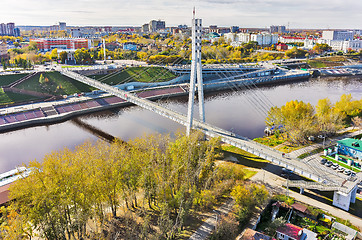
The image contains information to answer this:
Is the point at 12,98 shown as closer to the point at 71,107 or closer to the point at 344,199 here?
the point at 71,107

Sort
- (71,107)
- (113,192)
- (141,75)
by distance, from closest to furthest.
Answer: (113,192), (71,107), (141,75)

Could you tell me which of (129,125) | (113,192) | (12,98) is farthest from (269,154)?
(12,98)

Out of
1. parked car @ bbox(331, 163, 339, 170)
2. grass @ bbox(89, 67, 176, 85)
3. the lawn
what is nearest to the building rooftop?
parked car @ bbox(331, 163, 339, 170)

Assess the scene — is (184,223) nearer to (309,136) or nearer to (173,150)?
(173,150)

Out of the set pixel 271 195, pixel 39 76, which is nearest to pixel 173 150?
pixel 271 195

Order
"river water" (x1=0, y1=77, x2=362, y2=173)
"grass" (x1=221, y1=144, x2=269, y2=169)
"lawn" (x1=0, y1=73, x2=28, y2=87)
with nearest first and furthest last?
"grass" (x1=221, y1=144, x2=269, y2=169), "river water" (x1=0, y1=77, x2=362, y2=173), "lawn" (x1=0, y1=73, x2=28, y2=87)

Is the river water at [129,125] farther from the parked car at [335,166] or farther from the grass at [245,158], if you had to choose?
the parked car at [335,166]

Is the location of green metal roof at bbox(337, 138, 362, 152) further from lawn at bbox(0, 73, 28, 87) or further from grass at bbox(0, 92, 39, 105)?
lawn at bbox(0, 73, 28, 87)
